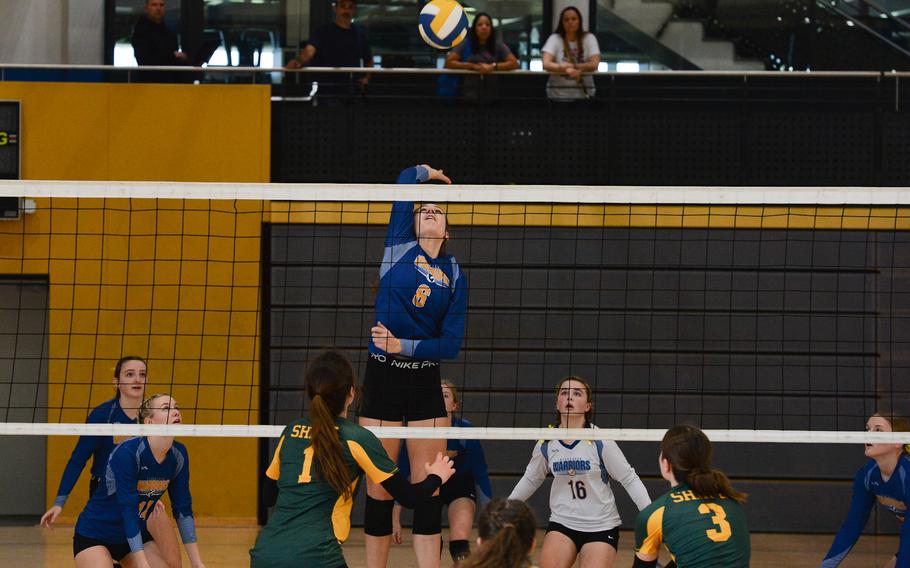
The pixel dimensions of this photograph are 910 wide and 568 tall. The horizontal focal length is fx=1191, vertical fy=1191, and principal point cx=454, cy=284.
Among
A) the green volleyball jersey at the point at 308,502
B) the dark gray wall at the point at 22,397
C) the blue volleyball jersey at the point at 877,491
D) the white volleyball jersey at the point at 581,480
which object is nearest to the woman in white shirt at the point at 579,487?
the white volleyball jersey at the point at 581,480

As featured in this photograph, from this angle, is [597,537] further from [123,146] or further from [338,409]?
[123,146]

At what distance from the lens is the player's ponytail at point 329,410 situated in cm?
420

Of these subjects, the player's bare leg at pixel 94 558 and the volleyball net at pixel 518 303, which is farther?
the volleyball net at pixel 518 303

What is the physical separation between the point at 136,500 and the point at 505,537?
273 centimetres

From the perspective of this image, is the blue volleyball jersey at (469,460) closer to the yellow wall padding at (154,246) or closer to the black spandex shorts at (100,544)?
the black spandex shorts at (100,544)

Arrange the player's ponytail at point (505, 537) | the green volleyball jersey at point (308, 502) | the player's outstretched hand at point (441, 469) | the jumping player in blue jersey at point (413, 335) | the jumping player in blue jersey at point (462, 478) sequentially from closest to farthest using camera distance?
the player's ponytail at point (505, 537), the green volleyball jersey at point (308, 502), the player's outstretched hand at point (441, 469), the jumping player in blue jersey at point (413, 335), the jumping player in blue jersey at point (462, 478)

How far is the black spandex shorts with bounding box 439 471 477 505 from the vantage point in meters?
6.93

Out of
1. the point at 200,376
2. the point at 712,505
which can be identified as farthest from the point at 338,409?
the point at 200,376

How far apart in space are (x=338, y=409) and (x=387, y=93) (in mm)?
5856

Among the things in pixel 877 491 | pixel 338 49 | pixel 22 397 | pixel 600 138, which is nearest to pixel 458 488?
pixel 877 491

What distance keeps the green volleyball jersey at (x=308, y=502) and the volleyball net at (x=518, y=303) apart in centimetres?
514

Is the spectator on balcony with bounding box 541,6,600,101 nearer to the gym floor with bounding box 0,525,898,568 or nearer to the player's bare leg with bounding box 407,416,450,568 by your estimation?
the gym floor with bounding box 0,525,898,568

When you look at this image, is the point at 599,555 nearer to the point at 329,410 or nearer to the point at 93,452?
the point at 329,410

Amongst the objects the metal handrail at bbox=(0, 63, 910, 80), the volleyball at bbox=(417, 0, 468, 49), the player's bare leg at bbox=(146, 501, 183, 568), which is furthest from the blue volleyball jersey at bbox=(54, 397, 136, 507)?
the metal handrail at bbox=(0, 63, 910, 80)
